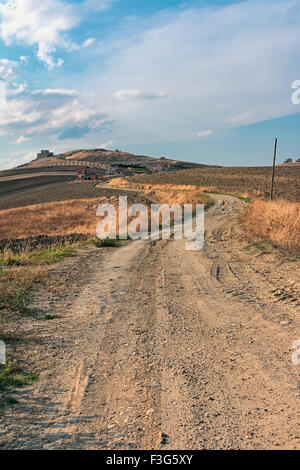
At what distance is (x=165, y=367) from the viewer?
493 cm

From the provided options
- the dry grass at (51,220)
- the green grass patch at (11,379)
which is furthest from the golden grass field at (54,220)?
the green grass patch at (11,379)

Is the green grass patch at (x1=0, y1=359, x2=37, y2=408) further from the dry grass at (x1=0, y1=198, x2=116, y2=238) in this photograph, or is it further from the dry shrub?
the dry shrub

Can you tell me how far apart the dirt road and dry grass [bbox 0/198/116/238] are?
49.5ft

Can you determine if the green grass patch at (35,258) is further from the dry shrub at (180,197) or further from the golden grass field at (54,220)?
the dry shrub at (180,197)

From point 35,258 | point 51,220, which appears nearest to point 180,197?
point 51,220

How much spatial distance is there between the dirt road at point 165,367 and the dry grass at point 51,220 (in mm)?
15077

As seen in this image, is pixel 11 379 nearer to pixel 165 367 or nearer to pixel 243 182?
pixel 165 367

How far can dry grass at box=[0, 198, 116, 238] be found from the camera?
2692cm

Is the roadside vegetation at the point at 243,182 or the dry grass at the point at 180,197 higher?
the roadside vegetation at the point at 243,182

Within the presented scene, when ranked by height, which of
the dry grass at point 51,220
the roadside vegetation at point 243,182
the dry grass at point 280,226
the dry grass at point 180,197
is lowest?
the dry grass at point 51,220

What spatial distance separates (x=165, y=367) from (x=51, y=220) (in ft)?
96.5

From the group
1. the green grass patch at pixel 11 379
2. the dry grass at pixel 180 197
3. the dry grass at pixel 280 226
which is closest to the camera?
the green grass patch at pixel 11 379

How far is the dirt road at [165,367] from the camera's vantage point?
3574 mm

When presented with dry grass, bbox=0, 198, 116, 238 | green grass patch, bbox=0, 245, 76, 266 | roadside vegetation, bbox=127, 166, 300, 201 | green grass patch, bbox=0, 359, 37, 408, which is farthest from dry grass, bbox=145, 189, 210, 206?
green grass patch, bbox=0, 359, 37, 408
